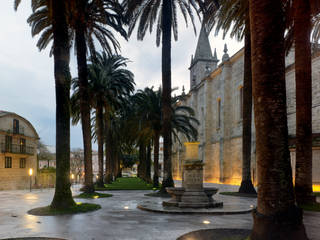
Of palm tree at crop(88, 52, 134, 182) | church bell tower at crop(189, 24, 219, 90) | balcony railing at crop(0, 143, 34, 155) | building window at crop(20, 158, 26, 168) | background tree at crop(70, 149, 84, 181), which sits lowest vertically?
background tree at crop(70, 149, 84, 181)

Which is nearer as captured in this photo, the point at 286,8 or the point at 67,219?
the point at 67,219

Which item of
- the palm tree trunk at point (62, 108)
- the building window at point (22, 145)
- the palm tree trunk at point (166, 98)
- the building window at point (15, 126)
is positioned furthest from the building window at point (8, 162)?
the palm tree trunk at point (62, 108)

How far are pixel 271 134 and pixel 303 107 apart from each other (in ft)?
28.1

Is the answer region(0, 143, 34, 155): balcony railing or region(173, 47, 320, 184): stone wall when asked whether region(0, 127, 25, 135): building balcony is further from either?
region(173, 47, 320, 184): stone wall

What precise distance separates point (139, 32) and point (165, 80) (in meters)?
4.95

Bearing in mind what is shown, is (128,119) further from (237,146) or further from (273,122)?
(273,122)

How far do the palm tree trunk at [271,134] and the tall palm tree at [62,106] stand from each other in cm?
847

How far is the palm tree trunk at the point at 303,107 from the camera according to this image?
42.5 ft

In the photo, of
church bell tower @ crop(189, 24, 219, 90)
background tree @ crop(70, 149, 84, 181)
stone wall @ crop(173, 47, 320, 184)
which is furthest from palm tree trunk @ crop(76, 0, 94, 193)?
church bell tower @ crop(189, 24, 219, 90)

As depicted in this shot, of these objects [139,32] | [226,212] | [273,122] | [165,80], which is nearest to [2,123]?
[139,32]

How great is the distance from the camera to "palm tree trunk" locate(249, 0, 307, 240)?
5.64m

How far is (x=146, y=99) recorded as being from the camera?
27.9 metres

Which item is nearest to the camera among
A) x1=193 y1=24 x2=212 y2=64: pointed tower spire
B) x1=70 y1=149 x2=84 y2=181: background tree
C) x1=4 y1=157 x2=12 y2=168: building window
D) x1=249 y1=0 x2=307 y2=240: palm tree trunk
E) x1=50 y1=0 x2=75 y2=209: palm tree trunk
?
x1=249 y1=0 x2=307 y2=240: palm tree trunk

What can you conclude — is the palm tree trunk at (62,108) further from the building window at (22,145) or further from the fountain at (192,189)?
the building window at (22,145)
